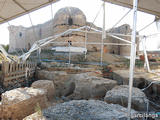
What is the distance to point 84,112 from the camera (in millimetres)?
2410

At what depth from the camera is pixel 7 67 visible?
16.6ft

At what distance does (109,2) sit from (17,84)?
6364 mm

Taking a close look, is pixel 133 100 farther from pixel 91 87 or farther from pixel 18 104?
pixel 18 104

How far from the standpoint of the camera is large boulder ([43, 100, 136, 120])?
2.20 meters

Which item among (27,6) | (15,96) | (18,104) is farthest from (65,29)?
(18,104)

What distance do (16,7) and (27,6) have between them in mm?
516

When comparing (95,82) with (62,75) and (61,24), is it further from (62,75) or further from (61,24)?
(61,24)

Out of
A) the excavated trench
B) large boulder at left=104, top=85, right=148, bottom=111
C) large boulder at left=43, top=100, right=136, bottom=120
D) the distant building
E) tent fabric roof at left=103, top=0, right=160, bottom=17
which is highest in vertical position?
the distant building

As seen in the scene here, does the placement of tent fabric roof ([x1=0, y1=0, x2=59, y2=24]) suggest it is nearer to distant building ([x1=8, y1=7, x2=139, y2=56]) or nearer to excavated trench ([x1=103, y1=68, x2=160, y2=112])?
distant building ([x1=8, y1=7, x2=139, y2=56])

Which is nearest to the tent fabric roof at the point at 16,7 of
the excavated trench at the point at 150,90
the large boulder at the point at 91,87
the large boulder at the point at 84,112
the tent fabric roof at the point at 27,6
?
the tent fabric roof at the point at 27,6

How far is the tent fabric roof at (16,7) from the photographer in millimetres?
5062

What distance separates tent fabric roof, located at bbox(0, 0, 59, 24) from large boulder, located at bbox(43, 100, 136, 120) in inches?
203

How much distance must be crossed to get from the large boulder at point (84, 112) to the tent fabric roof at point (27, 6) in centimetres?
441

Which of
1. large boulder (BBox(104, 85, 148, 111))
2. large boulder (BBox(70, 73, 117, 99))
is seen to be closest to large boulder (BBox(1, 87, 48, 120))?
large boulder (BBox(104, 85, 148, 111))
